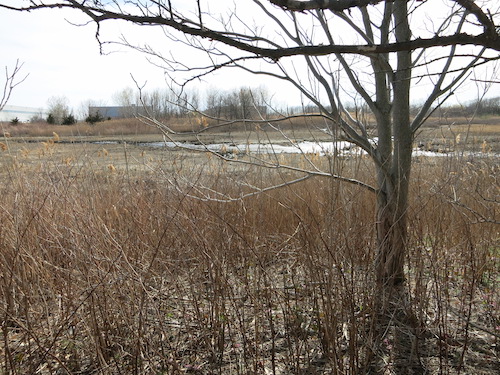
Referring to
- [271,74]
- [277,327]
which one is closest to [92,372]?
[277,327]

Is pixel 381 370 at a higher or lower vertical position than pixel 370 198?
lower

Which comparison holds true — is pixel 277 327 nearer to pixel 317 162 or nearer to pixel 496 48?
pixel 496 48

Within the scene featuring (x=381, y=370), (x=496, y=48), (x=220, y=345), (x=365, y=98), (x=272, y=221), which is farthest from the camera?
(x=272, y=221)

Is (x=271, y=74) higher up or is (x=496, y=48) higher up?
(x=271, y=74)

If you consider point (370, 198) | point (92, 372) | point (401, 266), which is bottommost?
point (92, 372)

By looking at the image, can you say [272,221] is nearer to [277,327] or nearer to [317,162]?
[277,327]

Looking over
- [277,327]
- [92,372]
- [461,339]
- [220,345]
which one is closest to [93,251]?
[92,372]

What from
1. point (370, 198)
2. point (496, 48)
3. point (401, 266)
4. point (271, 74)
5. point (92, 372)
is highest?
point (271, 74)

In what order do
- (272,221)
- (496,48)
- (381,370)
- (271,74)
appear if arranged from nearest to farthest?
(496,48) → (381,370) → (271,74) → (272,221)

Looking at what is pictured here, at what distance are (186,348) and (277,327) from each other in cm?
64

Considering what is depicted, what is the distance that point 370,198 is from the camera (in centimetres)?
414

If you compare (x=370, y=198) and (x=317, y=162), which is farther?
(x=317, y=162)

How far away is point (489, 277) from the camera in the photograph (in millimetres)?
3285

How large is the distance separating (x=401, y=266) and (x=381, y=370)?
2.72ft
